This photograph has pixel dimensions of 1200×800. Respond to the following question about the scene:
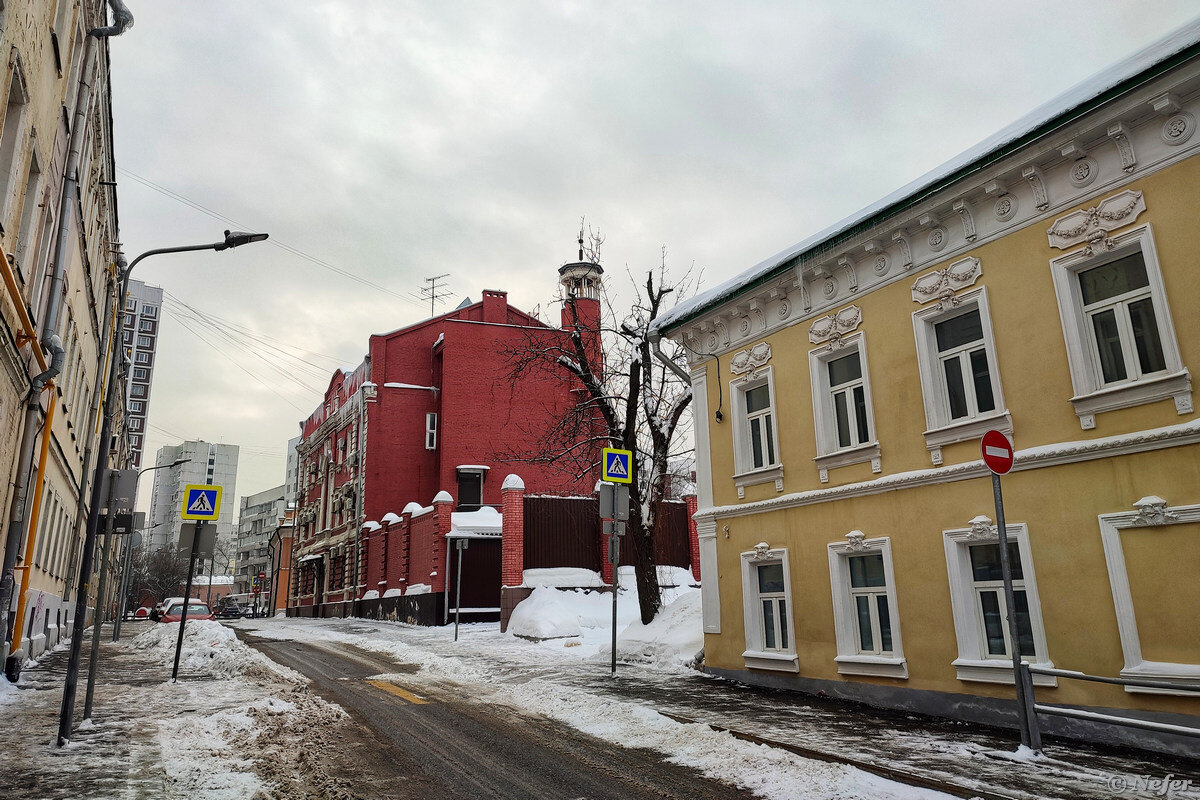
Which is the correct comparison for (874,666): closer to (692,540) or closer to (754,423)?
(754,423)

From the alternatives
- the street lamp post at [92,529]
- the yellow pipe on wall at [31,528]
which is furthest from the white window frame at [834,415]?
the yellow pipe on wall at [31,528]

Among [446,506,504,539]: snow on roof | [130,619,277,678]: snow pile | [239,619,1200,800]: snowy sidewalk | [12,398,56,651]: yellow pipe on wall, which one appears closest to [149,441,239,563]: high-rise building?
[446,506,504,539]: snow on roof

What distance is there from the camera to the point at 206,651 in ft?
53.3

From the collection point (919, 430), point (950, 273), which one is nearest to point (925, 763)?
point (919, 430)

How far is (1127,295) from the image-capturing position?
28.0 feet

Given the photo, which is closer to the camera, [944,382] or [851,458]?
[944,382]

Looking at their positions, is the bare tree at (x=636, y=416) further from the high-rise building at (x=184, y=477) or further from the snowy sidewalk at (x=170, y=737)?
the high-rise building at (x=184, y=477)

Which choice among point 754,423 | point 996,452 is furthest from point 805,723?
point 754,423

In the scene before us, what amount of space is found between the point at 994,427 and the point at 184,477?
166 m

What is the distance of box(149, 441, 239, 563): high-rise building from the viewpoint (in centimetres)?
14875

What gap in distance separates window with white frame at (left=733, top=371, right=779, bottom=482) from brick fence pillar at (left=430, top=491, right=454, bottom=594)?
58.0 feet

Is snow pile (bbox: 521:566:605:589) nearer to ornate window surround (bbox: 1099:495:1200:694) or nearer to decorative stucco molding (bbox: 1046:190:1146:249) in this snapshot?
ornate window surround (bbox: 1099:495:1200:694)

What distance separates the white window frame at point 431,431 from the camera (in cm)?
4144

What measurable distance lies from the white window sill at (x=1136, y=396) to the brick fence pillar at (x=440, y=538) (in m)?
23.6
